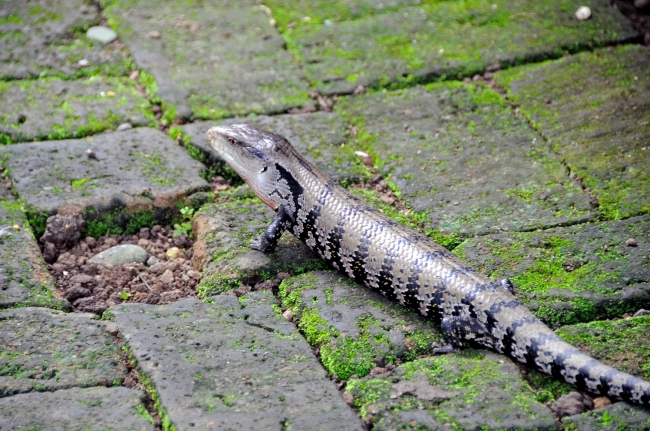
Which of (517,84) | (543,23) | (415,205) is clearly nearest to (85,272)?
(415,205)

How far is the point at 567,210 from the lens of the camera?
18.3 ft

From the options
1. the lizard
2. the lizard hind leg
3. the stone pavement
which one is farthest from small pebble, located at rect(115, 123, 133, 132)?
the lizard hind leg

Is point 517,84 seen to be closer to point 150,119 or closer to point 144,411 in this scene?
point 150,119

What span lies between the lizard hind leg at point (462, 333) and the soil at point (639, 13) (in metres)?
4.36

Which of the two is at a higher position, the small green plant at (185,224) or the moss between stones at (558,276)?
the moss between stones at (558,276)

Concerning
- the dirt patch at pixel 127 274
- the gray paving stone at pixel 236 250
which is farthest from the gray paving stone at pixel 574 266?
the dirt patch at pixel 127 274

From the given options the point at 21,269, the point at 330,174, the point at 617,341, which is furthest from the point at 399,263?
the point at 21,269

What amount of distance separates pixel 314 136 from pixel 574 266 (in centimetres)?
244

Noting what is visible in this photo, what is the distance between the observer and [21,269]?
495 centimetres

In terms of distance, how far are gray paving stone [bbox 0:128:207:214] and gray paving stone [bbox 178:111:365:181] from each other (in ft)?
0.75

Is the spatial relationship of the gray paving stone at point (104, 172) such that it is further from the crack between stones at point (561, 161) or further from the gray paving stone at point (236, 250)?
the crack between stones at point (561, 161)

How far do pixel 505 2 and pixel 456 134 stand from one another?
2.42 m

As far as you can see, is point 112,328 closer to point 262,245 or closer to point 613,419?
point 262,245

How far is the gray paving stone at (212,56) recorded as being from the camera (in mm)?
6832
